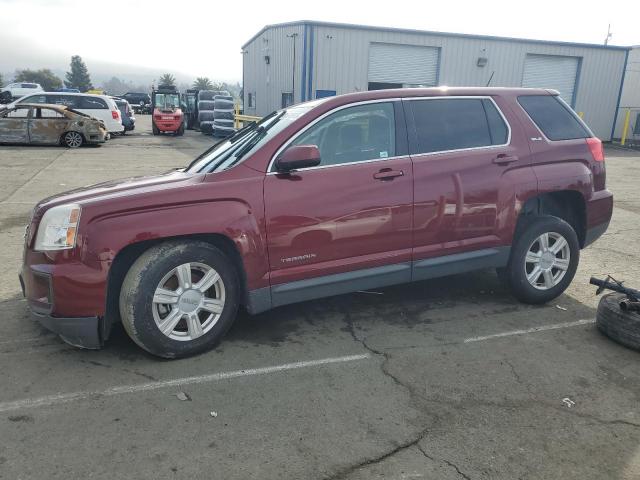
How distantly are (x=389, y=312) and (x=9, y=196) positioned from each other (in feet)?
26.3

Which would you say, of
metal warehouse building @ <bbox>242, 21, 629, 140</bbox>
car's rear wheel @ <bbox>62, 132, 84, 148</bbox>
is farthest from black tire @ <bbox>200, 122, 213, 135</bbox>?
car's rear wheel @ <bbox>62, 132, 84, 148</bbox>

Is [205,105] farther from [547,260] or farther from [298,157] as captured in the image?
[298,157]

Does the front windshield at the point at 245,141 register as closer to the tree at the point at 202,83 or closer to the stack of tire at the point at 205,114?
the stack of tire at the point at 205,114

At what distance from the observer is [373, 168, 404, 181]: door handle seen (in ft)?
12.8

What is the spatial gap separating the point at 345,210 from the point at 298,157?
537 millimetres

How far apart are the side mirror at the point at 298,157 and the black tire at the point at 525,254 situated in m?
2.07

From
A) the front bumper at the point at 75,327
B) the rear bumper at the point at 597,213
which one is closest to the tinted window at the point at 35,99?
the front bumper at the point at 75,327

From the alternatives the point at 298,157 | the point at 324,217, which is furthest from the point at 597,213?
the point at 298,157

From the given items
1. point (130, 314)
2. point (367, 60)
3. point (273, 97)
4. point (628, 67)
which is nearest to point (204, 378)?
point (130, 314)

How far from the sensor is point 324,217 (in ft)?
12.3

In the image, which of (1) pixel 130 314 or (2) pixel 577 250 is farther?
(2) pixel 577 250

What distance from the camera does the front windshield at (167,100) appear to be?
28000 mm

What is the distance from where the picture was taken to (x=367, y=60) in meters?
21.1

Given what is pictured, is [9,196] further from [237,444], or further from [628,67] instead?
[628,67]
